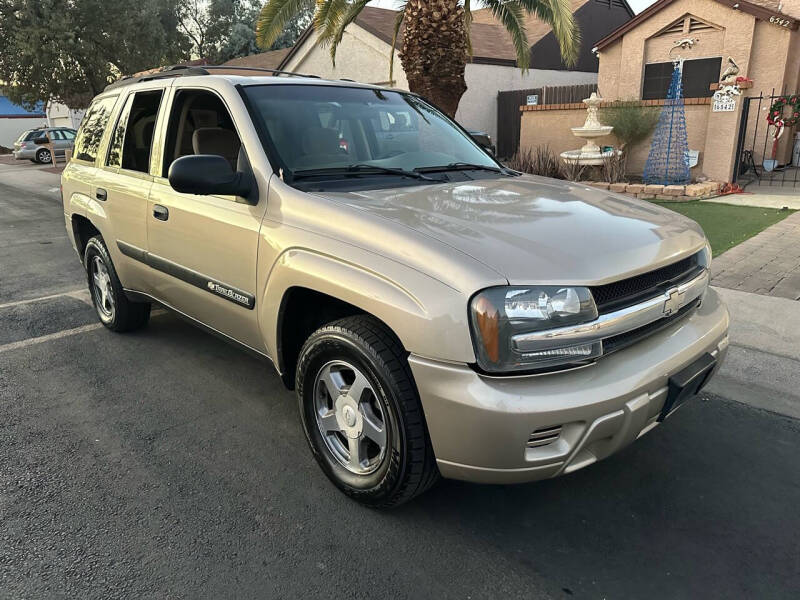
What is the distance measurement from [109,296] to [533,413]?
3881 mm

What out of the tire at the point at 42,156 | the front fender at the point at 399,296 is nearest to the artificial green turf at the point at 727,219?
the front fender at the point at 399,296

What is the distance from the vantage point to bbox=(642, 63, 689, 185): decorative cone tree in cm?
1105

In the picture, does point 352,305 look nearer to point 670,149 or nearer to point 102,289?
point 102,289

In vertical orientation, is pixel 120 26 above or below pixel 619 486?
above

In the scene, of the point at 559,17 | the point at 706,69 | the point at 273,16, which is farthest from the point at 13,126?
the point at 559,17

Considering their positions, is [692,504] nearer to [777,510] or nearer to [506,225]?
[777,510]

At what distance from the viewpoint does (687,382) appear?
251 cm

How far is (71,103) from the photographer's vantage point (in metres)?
27.7

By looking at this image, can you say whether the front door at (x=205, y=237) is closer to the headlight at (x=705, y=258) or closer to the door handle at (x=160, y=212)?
the door handle at (x=160, y=212)

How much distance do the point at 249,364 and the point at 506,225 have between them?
8.09 feet

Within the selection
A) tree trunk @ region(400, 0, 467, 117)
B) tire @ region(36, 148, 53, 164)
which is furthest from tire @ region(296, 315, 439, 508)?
tire @ region(36, 148, 53, 164)

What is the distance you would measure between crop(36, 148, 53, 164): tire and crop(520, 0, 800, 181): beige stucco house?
23684mm

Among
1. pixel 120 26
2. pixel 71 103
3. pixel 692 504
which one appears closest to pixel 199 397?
pixel 692 504

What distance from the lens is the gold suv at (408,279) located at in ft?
7.16
